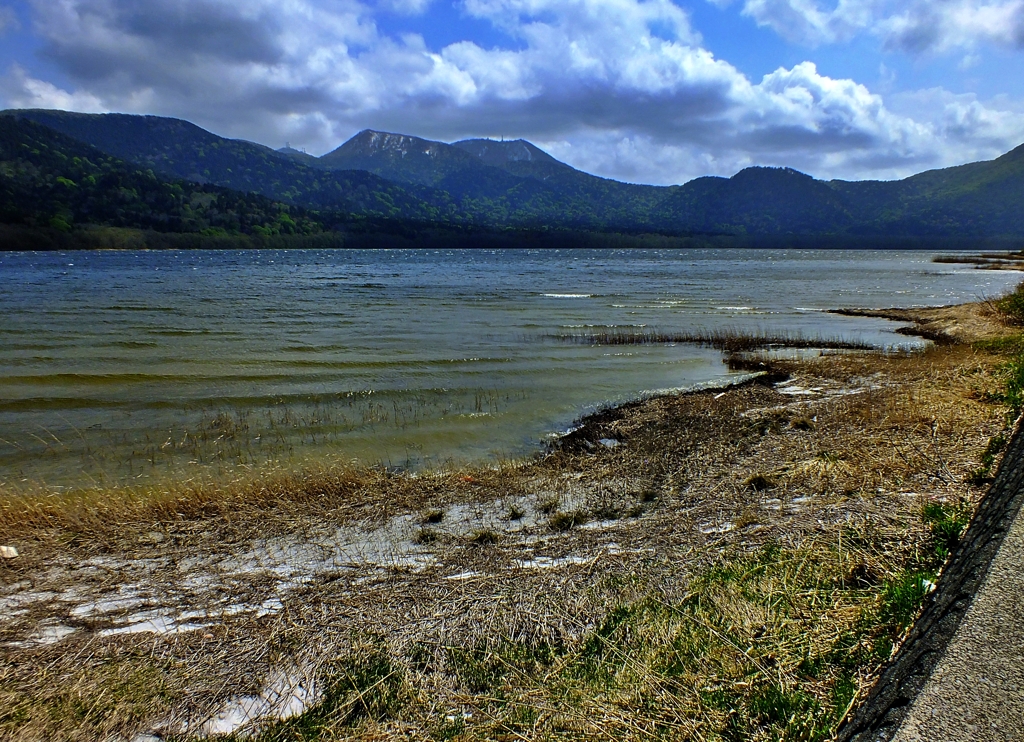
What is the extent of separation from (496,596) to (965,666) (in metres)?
3.58

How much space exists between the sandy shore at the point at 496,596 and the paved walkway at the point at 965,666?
399 millimetres

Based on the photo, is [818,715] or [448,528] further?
[448,528]

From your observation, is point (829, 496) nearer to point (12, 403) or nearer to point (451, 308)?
point (12, 403)

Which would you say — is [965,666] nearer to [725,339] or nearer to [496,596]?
[496,596]

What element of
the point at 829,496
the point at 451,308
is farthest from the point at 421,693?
the point at 451,308

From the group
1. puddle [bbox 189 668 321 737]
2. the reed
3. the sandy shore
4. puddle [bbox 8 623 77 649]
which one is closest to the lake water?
the reed

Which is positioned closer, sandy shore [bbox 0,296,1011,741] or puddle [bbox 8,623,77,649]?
sandy shore [bbox 0,296,1011,741]

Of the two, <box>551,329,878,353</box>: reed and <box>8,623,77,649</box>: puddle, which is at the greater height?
<box>551,329,878,353</box>: reed

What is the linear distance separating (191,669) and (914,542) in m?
6.13

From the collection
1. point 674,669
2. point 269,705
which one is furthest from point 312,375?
point 674,669

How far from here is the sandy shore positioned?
13.0ft

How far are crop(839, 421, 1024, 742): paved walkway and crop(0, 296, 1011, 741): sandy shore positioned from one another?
1.31ft

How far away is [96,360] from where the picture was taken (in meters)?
22.1

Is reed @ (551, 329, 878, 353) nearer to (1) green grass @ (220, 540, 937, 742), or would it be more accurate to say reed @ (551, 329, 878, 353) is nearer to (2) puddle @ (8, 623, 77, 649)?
(1) green grass @ (220, 540, 937, 742)
